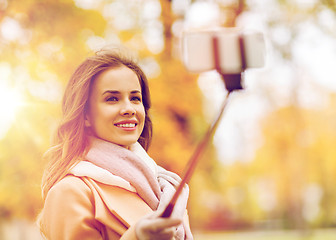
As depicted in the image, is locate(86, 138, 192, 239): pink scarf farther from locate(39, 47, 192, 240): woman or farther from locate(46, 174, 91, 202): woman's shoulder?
locate(46, 174, 91, 202): woman's shoulder

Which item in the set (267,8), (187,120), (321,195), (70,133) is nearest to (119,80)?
(70,133)

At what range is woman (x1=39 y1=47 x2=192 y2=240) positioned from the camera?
6.91 ft

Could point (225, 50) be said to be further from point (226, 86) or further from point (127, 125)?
point (127, 125)

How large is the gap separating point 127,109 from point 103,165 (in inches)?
12.6

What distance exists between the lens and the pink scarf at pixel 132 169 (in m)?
2.25

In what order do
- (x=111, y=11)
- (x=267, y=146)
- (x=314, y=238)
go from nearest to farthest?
(x=111, y=11)
(x=314, y=238)
(x=267, y=146)

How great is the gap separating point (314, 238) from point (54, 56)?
44.6 feet

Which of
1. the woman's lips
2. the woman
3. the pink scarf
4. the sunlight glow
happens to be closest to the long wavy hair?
the woman

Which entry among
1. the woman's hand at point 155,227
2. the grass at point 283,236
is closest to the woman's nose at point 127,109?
the woman's hand at point 155,227

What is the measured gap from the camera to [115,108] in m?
2.33

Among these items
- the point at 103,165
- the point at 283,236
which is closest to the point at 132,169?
the point at 103,165

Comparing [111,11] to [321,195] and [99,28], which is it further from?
[321,195]

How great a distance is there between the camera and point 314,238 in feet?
55.8

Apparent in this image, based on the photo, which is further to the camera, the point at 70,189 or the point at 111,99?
the point at 111,99
